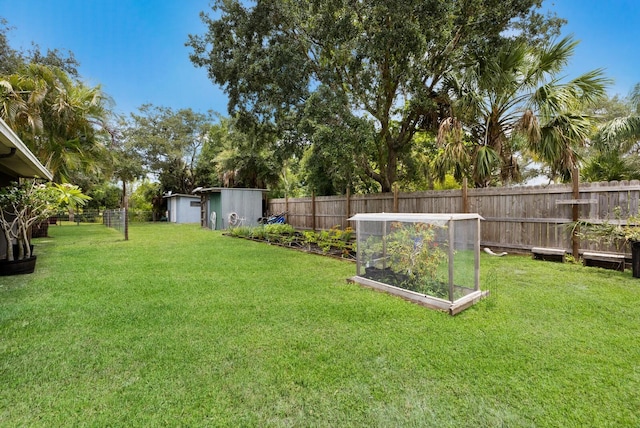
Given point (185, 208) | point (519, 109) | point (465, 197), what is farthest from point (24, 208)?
point (185, 208)

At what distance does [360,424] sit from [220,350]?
4.22ft

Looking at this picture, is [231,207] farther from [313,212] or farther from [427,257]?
[427,257]

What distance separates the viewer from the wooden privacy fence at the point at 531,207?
5.05 metres

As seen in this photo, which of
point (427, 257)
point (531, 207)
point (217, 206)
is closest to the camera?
point (427, 257)

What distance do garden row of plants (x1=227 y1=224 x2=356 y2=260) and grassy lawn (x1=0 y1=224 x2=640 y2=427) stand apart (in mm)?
2509

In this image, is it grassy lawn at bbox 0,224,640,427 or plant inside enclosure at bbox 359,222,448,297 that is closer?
grassy lawn at bbox 0,224,640,427

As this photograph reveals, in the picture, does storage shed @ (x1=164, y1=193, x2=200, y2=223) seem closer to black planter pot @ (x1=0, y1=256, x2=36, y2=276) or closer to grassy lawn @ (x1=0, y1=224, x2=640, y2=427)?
black planter pot @ (x1=0, y1=256, x2=36, y2=276)

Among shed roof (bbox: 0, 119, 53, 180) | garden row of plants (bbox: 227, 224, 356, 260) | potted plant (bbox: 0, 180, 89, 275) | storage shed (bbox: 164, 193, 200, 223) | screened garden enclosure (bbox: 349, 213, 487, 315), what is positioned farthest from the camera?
storage shed (bbox: 164, 193, 200, 223)

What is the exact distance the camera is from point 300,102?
7.79m

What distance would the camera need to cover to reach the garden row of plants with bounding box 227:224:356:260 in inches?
264

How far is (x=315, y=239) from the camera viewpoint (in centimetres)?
764

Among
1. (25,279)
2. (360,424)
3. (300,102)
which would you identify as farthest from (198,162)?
(360,424)

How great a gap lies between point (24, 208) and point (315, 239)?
590 cm

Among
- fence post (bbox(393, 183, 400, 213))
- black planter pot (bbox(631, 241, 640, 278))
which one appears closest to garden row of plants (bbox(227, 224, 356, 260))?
fence post (bbox(393, 183, 400, 213))
